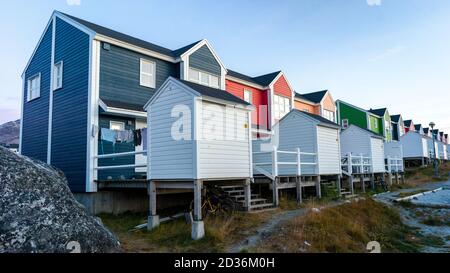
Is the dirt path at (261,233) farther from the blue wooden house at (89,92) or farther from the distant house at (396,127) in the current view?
the distant house at (396,127)

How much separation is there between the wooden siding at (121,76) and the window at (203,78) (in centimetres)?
237

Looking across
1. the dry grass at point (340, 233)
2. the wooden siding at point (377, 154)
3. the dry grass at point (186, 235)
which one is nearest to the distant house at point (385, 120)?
the wooden siding at point (377, 154)

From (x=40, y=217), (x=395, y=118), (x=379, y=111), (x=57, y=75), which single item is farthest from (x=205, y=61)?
(x=395, y=118)

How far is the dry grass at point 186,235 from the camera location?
28.1ft

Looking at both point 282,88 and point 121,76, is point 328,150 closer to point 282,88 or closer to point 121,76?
point 282,88

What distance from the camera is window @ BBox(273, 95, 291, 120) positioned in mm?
24156

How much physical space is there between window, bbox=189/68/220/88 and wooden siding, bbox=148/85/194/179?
7205mm

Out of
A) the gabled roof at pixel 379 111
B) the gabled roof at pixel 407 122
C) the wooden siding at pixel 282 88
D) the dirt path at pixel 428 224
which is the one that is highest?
the gabled roof at pixel 407 122

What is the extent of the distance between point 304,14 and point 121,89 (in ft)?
28.3

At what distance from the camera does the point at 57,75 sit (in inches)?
669

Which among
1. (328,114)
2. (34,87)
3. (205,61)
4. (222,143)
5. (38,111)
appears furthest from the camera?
(328,114)

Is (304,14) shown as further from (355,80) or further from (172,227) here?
(172,227)

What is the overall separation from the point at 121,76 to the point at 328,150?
10.6 meters
